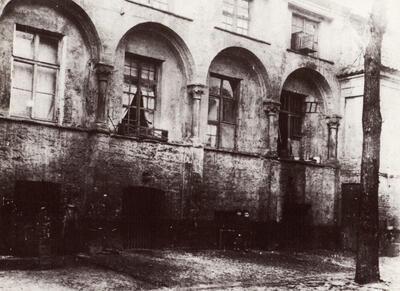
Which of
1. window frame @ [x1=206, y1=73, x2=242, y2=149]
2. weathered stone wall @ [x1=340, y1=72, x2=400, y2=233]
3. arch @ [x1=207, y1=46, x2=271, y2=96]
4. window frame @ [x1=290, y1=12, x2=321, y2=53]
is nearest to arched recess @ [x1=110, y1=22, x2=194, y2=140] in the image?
window frame @ [x1=206, y1=73, x2=242, y2=149]

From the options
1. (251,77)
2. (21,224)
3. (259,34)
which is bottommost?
(21,224)

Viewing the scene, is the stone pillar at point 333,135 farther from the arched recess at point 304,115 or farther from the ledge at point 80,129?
the ledge at point 80,129

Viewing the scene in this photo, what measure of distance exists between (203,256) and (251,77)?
288 inches

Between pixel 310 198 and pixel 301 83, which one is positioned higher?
pixel 301 83

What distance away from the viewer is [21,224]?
1279 cm

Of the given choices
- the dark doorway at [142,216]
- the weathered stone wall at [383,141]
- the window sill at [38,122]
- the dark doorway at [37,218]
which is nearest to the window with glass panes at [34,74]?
the window sill at [38,122]

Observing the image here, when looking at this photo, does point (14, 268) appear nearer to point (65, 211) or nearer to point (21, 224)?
point (21, 224)

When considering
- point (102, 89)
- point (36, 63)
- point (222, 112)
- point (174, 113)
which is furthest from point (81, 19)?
point (222, 112)

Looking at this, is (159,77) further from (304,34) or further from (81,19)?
(304,34)

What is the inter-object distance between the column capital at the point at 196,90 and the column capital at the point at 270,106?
9.62ft

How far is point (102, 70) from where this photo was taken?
51.0 feet

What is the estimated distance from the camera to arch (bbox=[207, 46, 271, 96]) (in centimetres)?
1875

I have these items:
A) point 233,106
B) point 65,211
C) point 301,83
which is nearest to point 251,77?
point 233,106

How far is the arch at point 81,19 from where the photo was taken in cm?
1508
